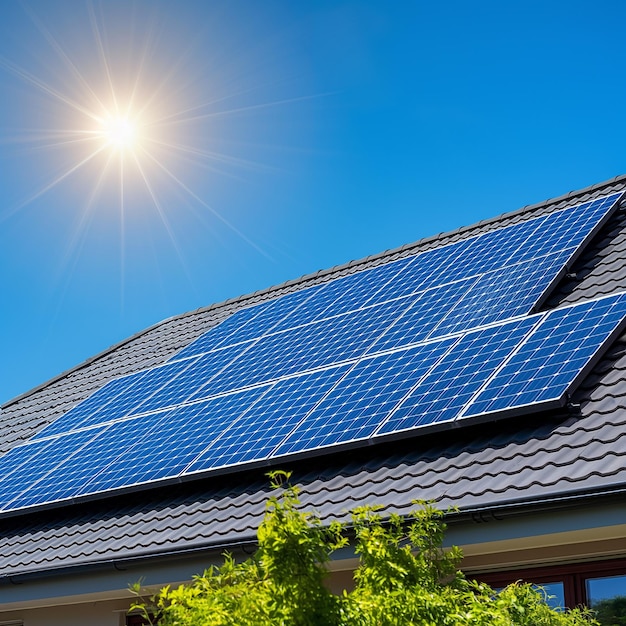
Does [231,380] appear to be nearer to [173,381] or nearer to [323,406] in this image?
[173,381]

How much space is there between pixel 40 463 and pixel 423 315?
5512 mm

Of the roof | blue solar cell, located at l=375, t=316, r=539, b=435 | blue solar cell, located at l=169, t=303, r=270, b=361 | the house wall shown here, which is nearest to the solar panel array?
blue solar cell, located at l=375, t=316, r=539, b=435

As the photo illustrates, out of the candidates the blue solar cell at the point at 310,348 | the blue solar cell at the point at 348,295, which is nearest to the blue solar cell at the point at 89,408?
the blue solar cell at the point at 310,348

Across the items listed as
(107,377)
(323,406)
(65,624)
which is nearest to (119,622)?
(65,624)

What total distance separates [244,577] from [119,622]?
5438mm

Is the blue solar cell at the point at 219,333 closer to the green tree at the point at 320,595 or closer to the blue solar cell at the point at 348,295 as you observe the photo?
the blue solar cell at the point at 348,295

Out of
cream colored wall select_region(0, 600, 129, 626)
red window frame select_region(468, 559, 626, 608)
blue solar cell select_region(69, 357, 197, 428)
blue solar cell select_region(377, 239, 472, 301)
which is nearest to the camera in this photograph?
red window frame select_region(468, 559, 626, 608)

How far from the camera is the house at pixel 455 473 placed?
22.7ft

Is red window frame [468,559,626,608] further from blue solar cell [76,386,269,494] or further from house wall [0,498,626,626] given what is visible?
blue solar cell [76,386,269,494]

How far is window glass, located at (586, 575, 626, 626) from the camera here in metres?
6.66

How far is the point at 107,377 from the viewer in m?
17.0

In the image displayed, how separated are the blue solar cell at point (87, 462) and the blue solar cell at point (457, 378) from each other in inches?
133

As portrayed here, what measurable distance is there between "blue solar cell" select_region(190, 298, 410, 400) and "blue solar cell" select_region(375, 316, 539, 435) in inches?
71.9

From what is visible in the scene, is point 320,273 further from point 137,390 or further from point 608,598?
point 608,598
